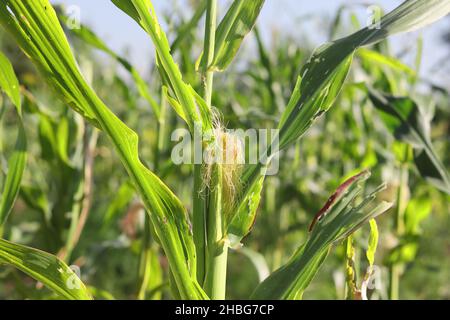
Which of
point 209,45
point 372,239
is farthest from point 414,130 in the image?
point 209,45

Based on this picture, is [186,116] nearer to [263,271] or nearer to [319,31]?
[263,271]

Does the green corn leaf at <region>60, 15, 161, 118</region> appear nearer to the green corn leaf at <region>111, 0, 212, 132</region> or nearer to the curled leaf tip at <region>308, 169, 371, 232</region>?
the green corn leaf at <region>111, 0, 212, 132</region>

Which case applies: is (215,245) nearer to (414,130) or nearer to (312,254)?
(312,254)

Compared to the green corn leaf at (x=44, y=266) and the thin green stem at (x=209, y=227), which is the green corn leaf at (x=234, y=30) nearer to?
the thin green stem at (x=209, y=227)

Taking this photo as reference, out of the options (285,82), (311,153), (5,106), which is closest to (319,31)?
(311,153)

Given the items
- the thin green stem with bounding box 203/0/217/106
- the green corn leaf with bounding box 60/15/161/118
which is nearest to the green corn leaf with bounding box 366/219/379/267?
the thin green stem with bounding box 203/0/217/106

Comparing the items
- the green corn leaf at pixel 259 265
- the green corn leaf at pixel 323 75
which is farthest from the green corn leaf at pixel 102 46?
the green corn leaf at pixel 323 75
